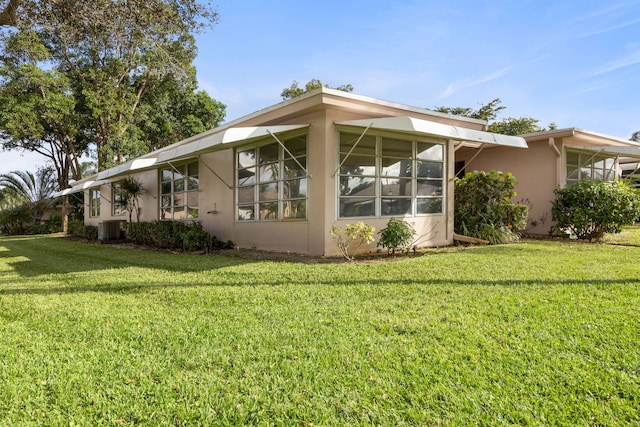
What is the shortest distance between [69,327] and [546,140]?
12.2 meters

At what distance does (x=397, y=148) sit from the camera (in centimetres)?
803

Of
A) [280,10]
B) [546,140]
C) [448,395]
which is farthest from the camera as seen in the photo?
[546,140]

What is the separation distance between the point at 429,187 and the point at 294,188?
10.6 feet

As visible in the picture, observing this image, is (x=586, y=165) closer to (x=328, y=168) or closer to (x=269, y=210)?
(x=328, y=168)

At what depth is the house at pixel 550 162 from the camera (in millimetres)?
10594

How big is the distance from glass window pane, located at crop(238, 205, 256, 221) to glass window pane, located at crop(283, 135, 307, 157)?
1.89m

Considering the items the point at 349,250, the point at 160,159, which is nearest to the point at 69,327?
the point at 349,250

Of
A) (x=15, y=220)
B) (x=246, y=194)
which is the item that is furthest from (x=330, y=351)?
(x=15, y=220)

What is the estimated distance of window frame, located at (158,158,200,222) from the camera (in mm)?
11070

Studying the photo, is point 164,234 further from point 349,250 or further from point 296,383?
point 296,383

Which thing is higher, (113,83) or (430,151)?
(113,83)

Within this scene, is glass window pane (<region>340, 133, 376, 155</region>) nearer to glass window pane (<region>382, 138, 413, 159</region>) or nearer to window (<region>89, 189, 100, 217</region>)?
glass window pane (<region>382, 138, 413, 159</region>)

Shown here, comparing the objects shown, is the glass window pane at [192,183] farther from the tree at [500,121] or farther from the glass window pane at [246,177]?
the tree at [500,121]

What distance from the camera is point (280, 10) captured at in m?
8.70
